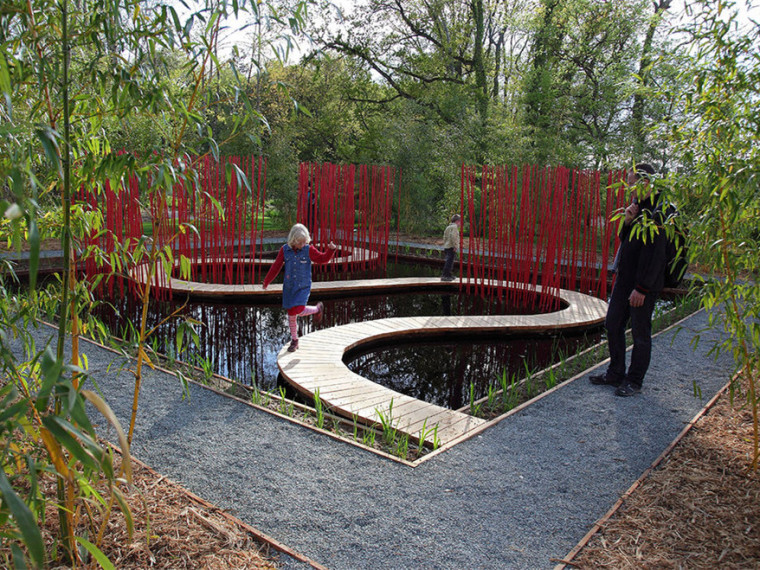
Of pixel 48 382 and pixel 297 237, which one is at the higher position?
pixel 297 237

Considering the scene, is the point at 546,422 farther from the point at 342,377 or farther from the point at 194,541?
the point at 194,541

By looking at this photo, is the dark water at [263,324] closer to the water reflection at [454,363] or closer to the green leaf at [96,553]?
the water reflection at [454,363]

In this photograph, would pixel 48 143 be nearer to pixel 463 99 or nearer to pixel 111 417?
pixel 111 417

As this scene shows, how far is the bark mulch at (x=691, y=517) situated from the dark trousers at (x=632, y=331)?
88 cm

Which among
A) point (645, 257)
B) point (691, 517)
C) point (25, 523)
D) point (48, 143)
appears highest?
point (48, 143)

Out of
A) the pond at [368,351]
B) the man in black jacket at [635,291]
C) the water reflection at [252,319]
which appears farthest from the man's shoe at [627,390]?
the water reflection at [252,319]

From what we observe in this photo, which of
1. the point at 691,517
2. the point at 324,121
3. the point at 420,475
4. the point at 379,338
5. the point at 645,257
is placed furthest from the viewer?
the point at 324,121

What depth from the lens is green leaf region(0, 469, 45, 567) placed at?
901mm

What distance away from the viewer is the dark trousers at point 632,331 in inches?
157

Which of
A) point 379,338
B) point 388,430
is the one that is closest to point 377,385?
point 388,430

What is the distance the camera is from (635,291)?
389 cm

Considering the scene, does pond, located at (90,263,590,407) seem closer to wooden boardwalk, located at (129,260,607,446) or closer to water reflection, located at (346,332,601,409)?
water reflection, located at (346,332,601,409)

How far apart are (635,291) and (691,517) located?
175cm

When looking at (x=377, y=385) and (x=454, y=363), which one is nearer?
(x=377, y=385)
